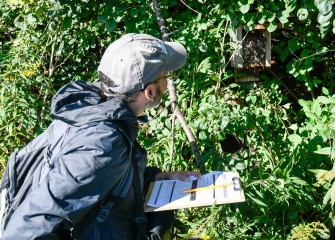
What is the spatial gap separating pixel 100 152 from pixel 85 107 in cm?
21

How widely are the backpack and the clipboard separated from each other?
39 centimetres

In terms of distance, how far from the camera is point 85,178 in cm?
165

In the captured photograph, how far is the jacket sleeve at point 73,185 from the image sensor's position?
1629mm

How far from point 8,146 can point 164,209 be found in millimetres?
2047

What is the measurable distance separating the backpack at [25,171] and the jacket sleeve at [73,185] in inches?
5.6

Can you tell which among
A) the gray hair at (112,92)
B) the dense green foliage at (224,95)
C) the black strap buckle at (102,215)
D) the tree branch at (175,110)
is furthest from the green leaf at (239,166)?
the black strap buckle at (102,215)

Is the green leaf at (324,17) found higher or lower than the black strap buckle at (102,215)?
higher

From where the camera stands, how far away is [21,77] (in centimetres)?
375

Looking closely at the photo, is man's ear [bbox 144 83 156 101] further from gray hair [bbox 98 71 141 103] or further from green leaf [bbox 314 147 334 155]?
green leaf [bbox 314 147 334 155]

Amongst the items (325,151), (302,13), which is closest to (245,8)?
(302,13)

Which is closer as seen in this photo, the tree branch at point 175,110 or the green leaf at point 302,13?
the tree branch at point 175,110

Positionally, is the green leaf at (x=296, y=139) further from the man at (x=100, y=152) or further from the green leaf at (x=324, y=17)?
the man at (x=100, y=152)

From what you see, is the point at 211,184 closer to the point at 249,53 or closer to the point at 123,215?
the point at 123,215

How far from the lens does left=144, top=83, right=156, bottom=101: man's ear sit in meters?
1.94
